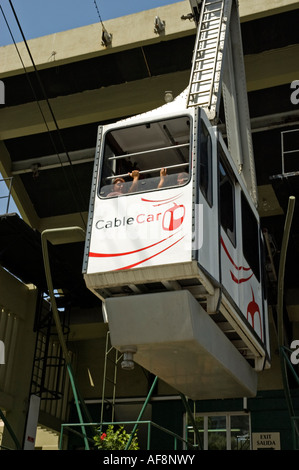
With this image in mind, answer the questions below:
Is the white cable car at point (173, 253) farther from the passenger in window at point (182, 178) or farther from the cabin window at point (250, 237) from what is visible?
the cabin window at point (250, 237)

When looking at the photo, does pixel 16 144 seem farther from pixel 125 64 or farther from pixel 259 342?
pixel 259 342

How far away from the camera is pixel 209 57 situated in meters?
12.1

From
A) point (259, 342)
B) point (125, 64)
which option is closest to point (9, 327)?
point (125, 64)

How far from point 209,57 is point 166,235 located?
497cm

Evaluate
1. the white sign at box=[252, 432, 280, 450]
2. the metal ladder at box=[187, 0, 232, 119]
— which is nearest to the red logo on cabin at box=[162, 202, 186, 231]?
the metal ladder at box=[187, 0, 232, 119]

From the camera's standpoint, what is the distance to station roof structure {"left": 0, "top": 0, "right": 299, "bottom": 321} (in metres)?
17.0

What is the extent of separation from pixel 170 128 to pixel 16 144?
36.1ft

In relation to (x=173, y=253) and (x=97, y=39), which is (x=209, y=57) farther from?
(x=97, y=39)

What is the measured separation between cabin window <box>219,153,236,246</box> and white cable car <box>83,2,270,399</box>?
0.02 m

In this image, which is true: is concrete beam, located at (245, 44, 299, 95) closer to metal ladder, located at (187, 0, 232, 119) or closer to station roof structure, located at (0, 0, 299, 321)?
station roof structure, located at (0, 0, 299, 321)

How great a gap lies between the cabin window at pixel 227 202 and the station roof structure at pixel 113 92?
5736mm

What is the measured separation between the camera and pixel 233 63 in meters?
13.6

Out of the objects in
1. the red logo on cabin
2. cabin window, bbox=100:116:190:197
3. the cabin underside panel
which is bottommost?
the cabin underside panel

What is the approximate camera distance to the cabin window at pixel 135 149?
31.5ft
